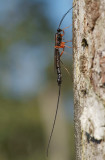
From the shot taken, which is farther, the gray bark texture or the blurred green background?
the blurred green background

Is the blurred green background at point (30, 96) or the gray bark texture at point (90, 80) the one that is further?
the blurred green background at point (30, 96)

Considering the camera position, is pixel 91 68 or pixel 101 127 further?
pixel 91 68

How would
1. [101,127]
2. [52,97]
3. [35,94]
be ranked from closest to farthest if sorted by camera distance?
[101,127], [52,97], [35,94]

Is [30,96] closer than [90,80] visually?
No

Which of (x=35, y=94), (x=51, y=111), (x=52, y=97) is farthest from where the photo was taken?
(x=35, y=94)

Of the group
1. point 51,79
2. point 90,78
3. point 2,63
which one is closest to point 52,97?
point 51,79

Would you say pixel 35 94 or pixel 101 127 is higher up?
pixel 101 127

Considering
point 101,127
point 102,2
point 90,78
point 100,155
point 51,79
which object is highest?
point 102,2

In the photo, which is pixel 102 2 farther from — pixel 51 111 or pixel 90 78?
pixel 51 111
